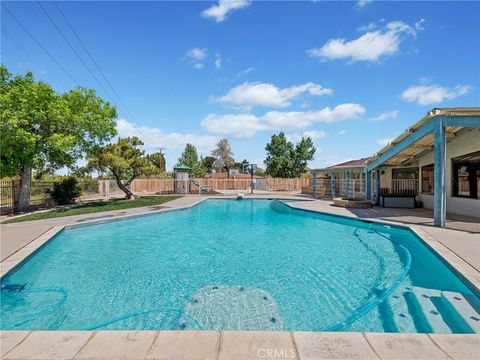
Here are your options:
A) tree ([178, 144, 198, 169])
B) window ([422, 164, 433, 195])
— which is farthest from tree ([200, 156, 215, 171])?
window ([422, 164, 433, 195])

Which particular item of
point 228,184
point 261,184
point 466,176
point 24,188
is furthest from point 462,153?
point 228,184

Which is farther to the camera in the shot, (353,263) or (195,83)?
(195,83)

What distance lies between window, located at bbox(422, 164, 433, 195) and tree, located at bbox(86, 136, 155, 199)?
53.2 ft

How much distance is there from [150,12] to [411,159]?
47.4ft

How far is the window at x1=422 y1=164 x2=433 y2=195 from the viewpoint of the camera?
12.6m

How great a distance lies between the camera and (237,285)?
487cm

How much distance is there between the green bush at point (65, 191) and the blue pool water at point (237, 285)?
886 cm

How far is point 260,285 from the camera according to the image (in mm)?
4863

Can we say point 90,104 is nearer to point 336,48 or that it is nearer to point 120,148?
point 120,148

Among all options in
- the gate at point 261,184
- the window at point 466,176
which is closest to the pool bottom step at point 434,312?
the window at point 466,176

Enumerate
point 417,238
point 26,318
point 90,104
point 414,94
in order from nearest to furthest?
point 26,318
point 417,238
point 414,94
point 90,104

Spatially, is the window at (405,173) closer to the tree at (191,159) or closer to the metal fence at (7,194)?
the metal fence at (7,194)

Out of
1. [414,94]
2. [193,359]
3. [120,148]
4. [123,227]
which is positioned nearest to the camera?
[193,359]

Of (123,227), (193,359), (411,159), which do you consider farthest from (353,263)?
(411,159)
